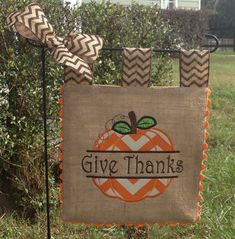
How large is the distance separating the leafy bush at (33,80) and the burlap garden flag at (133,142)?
3.39ft

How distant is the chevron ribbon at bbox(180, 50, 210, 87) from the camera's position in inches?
101

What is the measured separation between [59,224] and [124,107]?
4.89ft

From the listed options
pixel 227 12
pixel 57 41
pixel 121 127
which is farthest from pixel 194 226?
pixel 227 12

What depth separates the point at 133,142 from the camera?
8.32 feet

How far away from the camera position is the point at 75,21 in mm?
3846

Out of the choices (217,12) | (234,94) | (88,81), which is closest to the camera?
(88,81)

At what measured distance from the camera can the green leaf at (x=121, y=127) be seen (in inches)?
98.9

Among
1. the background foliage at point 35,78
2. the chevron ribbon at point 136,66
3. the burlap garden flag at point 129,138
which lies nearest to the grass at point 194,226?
the background foliage at point 35,78

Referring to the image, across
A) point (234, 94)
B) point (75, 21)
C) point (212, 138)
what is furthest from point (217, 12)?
point (75, 21)

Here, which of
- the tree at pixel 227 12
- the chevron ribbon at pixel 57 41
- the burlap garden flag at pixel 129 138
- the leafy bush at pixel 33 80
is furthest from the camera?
the tree at pixel 227 12

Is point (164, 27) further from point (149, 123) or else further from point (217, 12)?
point (217, 12)

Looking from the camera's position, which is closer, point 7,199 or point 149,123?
point 149,123

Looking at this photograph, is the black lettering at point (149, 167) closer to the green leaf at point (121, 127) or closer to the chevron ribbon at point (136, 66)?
the green leaf at point (121, 127)

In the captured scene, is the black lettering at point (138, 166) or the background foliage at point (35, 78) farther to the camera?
the background foliage at point (35, 78)
